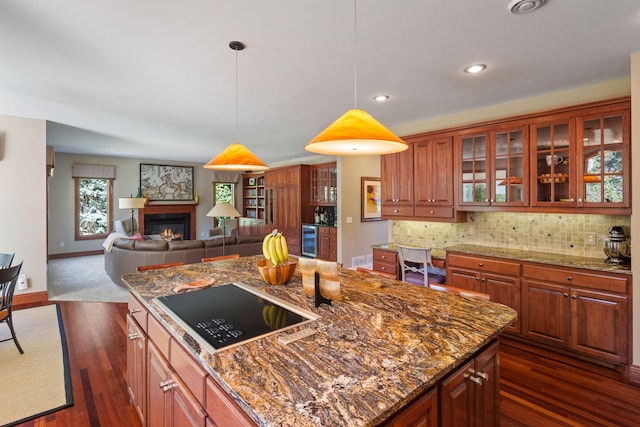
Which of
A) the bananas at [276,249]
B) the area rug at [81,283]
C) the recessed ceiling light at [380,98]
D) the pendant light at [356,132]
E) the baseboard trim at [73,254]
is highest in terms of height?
the recessed ceiling light at [380,98]

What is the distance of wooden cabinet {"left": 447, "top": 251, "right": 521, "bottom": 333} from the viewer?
315 centimetres

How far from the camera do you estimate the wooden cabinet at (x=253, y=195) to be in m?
9.77

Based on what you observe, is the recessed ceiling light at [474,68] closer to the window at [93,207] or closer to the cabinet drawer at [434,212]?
the cabinet drawer at [434,212]

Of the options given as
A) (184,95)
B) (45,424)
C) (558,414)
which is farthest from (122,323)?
(558,414)

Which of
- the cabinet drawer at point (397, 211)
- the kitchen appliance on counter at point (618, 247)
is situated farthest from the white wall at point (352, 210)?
the kitchen appliance on counter at point (618, 247)

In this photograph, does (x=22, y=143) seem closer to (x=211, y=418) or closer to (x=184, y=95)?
(x=184, y=95)

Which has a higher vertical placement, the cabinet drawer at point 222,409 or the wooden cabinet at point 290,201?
the wooden cabinet at point 290,201

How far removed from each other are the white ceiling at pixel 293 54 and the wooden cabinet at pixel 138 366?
6.39 ft

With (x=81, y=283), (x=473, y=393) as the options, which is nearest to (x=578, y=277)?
(x=473, y=393)

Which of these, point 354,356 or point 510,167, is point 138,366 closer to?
point 354,356

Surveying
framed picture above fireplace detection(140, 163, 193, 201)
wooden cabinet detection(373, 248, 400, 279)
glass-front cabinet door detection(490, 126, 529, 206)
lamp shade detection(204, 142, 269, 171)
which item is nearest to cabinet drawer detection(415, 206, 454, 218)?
glass-front cabinet door detection(490, 126, 529, 206)

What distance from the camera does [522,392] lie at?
241 centimetres

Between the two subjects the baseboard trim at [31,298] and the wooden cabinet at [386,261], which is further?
the baseboard trim at [31,298]

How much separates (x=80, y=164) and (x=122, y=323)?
6.03 meters
